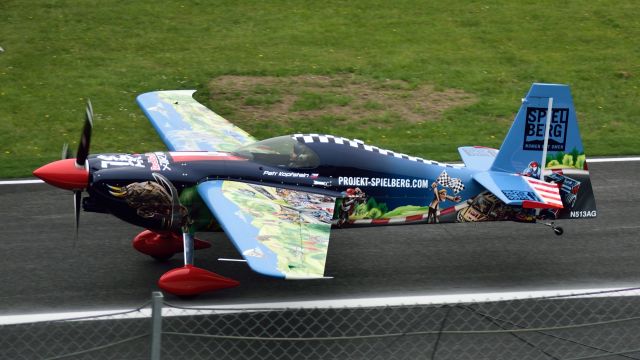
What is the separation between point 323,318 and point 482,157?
4458 millimetres

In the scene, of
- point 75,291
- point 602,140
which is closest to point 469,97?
point 602,140

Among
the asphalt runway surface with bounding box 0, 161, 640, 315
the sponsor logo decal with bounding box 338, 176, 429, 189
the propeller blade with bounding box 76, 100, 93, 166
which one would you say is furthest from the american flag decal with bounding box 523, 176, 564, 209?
the propeller blade with bounding box 76, 100, 93, 166

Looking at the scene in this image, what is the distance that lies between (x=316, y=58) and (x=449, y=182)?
10656mm

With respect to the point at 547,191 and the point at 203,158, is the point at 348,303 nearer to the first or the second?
the point at 203,158

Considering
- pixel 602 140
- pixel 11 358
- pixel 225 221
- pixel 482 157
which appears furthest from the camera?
pixel 602 140

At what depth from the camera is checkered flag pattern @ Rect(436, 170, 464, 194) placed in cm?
1403

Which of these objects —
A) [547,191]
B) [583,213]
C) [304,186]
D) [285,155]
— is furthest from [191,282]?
[583,213]

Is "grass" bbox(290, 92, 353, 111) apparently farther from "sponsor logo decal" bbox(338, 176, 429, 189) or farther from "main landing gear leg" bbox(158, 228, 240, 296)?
"main landing gear leg" bbox(158, 228, 240, 296)

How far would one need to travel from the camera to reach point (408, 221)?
46.1 feet

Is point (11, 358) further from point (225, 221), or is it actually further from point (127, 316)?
point (225, 221)

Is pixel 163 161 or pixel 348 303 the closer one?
pixel 348 303

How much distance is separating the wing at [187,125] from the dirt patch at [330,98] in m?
3.88

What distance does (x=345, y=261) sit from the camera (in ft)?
47.3

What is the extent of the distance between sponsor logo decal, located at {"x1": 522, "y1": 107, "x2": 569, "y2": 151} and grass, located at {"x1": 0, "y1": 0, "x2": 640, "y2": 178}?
4.53 m
